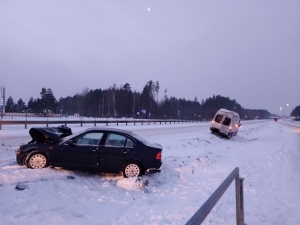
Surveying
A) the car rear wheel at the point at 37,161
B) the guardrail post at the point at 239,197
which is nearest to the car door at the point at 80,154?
the car rear wheel at the point at 37,161

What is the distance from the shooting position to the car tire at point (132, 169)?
851 cm

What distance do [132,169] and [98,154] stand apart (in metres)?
1.17

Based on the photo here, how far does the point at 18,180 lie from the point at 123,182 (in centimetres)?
289

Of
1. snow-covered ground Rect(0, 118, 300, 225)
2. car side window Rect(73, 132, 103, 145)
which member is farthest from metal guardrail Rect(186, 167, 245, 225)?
car side window Rect(73, 132, 103, 145)

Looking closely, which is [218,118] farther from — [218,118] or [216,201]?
[216,201]

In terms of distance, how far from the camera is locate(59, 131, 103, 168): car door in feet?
27.7

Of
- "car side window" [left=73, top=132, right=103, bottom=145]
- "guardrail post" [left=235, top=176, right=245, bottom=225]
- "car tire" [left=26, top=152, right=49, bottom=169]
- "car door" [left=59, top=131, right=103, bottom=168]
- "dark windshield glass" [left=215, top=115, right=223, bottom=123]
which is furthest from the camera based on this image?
"dark windshield glass" [left=215, top=115, right=223, bottom=123]

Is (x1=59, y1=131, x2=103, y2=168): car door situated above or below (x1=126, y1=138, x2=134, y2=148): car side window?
below

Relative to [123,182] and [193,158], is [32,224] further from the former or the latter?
[193,158]

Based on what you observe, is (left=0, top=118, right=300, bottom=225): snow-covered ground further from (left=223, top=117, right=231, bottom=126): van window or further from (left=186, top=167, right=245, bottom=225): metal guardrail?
(left=223, top=117, right=231, bottom=126): van window

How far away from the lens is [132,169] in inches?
336

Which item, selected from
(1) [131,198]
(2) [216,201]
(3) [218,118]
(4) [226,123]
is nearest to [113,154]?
(1) [131,198]

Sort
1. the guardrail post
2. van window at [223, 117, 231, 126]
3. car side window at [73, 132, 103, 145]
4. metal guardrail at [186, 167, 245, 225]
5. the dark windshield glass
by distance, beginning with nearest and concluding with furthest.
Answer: metal guardrail at [186, 167, 245, 225], the guardrail post, car side window at [73, 132, 103, 145], van window at [223, 117, 231, 126], the dark windshield glass

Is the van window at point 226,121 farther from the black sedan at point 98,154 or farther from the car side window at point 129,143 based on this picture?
the car side window at point 129,143
